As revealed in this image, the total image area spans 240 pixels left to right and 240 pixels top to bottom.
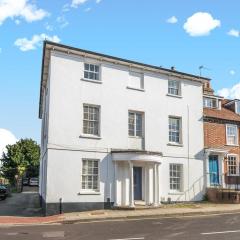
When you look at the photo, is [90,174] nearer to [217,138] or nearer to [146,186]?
[146,186]

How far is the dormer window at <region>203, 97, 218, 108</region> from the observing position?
32125mm

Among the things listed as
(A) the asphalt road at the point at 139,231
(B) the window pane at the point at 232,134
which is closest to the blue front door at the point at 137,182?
(A) the asphalt road at the point at 139,231

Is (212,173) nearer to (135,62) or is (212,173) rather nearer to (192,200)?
(192,200)

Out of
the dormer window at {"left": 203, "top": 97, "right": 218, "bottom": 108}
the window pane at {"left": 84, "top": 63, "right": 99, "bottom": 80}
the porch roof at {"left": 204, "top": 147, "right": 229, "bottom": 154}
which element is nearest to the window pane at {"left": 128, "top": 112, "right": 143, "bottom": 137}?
the window pane at {"left": 84, "top": 63, "right": 99, "bottom": 80}

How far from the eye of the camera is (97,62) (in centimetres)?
2544

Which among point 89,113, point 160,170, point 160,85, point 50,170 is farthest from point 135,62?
point 50,170

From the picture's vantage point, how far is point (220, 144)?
3053 cm

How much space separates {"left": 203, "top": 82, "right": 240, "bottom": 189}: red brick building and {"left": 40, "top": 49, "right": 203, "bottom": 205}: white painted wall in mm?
1110

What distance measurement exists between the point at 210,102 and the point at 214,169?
17.8 feet

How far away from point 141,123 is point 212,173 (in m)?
6.99

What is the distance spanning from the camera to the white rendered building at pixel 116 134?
77.1 feet

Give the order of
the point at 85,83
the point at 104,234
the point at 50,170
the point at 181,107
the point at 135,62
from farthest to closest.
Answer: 1. the point at 181,107
2. the point at 135,62
3. the point at 85,83
4. the point at 50,170
5. the point at 104,234

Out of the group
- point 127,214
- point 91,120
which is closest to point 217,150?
point 91,120

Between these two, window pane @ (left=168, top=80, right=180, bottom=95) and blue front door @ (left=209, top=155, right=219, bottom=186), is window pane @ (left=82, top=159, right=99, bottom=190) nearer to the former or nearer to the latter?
window pane @ (left=168, top=80, right=180, bottom=95)
